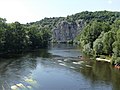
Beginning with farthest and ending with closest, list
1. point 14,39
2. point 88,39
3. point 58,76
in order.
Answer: point 14,39, point 88,39, point 58,76

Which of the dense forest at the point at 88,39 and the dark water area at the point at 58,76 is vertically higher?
the dense forest at the point at 88,39

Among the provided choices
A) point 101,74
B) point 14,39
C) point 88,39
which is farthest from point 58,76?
point 14,39

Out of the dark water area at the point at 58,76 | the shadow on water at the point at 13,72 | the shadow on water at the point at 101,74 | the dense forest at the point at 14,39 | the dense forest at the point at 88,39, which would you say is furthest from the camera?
the dense forest at the point at 14,39

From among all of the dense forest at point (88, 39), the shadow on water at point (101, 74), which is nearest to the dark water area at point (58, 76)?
the shadow on water at point (101, 74)

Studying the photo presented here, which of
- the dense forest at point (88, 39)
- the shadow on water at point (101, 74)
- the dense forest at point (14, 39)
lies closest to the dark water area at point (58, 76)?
the shadow on water at point (101, 74)

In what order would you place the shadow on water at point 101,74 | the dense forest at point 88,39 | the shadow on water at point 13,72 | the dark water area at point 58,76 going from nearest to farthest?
the dark water area at point 58,76 < the shadow on water at point 13,72 < the shadow on water at point 101,74 < the dense forest at point 88,39

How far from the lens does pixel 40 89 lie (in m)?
58.9

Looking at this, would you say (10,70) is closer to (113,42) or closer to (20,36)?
(113,42)

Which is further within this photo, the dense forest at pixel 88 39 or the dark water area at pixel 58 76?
the dense forest at pixel 88 39

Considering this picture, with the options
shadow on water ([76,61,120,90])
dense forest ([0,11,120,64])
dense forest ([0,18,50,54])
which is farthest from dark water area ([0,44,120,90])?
dense forest ([0,18,50,54])

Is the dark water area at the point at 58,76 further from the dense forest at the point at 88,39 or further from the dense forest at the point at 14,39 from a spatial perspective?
the dense forest at the point at 14,39

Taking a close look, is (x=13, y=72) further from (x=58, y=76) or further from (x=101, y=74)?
(x=101, y=74)

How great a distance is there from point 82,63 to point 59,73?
65.1ft

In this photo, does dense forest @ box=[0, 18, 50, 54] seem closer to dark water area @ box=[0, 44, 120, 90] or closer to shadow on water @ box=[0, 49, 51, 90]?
shadow on water @ box=[0, 49, 51, 90]
